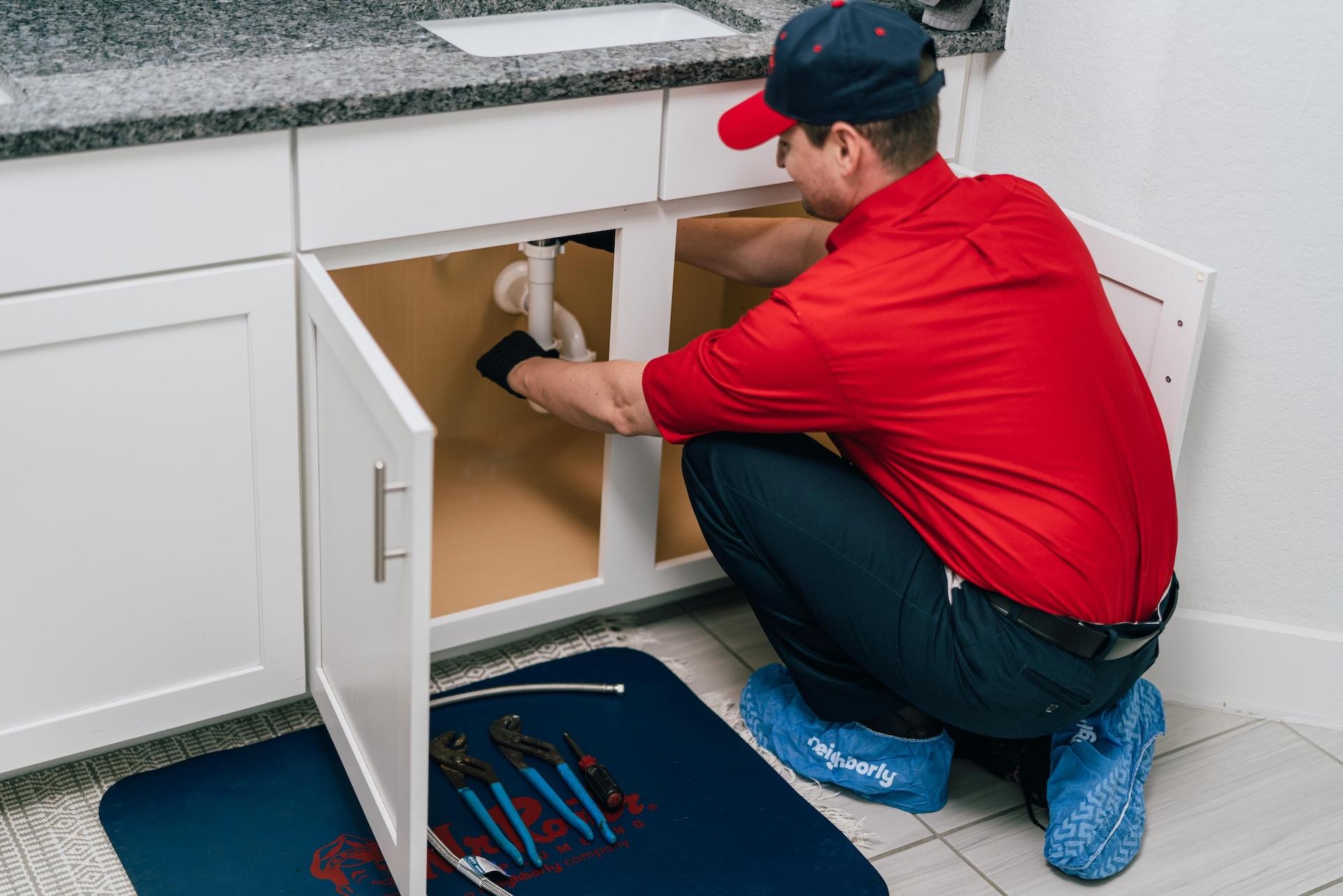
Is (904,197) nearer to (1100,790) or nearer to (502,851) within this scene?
(1100,790)

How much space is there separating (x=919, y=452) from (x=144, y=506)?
0.86 meters

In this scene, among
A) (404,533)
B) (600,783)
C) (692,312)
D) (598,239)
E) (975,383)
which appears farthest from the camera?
(692,312)

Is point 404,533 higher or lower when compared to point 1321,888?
higher

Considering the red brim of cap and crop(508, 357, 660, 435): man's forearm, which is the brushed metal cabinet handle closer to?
crop(508, 357, 660, 435): man's forearm

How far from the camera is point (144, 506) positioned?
62.6 inches

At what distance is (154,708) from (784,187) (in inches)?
40.7

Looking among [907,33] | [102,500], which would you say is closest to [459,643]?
[102,500]

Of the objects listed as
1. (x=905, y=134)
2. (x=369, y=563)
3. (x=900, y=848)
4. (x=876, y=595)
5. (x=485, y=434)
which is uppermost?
(x=905, y=134)

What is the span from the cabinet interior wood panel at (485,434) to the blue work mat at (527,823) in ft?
0.79

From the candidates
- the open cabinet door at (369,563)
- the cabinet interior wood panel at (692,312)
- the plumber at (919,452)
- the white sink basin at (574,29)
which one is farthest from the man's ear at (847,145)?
the cabinet interior wood panel at (692,312)

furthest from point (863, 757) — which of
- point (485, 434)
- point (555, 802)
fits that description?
point (485, 434)

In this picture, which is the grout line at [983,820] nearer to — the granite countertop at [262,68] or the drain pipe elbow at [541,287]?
the drain pipe elbow at [541,287]

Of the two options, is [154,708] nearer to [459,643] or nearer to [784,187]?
[459,643]

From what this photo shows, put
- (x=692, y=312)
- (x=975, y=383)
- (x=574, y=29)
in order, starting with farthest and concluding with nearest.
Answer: (x=692, y=312), (x=574, y=29), (x=975, y=383)
